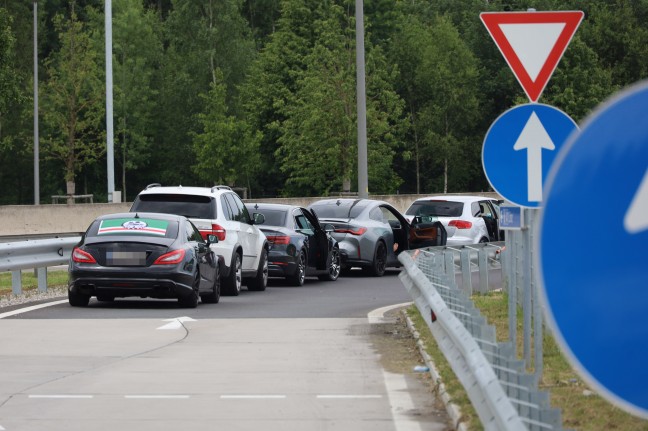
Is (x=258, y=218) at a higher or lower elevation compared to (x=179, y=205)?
lower

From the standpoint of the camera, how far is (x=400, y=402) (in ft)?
33.0

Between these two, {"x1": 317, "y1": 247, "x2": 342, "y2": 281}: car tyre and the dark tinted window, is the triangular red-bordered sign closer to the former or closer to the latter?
the dark tinted window

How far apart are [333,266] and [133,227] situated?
8.62m

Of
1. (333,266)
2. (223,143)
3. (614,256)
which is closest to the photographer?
(614,256)

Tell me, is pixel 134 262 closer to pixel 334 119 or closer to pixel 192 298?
pixel 192 298

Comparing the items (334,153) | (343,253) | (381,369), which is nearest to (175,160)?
(334,153)

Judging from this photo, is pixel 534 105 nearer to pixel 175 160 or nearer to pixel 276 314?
pixel 276 314

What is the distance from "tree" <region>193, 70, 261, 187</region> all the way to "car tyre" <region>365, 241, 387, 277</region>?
55701 millimetres

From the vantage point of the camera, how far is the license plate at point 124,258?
61.4ft

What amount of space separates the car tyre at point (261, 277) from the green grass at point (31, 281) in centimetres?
320

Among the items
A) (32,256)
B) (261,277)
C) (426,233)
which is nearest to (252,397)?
(32,256)

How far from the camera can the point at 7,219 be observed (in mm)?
41625

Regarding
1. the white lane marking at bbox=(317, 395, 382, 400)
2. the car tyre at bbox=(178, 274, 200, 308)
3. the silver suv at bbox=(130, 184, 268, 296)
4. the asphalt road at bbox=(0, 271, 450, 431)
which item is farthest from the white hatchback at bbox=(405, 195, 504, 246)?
the white lane marking at bbox=(317, 395, 382, 400)

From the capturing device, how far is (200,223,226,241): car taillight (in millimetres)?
21953
